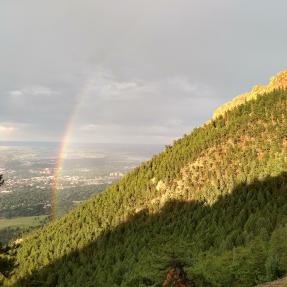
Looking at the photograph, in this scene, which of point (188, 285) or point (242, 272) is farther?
point (242, 272)

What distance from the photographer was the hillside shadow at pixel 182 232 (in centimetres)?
12231

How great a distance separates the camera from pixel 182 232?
520 ft

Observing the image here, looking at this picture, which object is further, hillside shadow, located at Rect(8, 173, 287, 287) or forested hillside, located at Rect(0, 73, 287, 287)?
forested hillside, located at Rect(0, 73, 287, 287)

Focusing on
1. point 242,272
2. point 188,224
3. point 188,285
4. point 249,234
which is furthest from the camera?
point 188,224

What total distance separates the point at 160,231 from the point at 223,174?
116 ft

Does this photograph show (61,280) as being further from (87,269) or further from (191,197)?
(191,197)

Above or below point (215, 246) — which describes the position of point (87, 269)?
below

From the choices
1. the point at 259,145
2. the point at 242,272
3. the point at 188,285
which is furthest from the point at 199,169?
the point at 188,285

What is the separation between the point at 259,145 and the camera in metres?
177

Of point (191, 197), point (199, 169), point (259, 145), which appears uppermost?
point (259, 145)

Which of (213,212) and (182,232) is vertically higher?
(213,212)

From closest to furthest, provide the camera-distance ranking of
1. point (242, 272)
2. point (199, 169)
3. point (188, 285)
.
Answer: point (188, 285), point (242, 272), point (199, 169)

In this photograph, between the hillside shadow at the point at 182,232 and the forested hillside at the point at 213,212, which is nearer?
the hillside shadow at the point at 182,232

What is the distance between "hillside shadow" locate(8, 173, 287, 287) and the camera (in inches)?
4815
